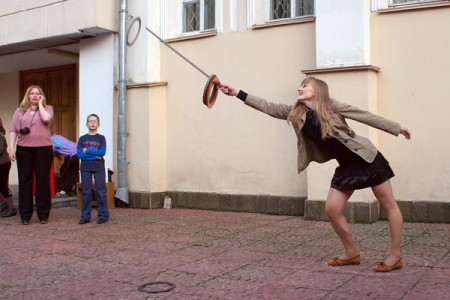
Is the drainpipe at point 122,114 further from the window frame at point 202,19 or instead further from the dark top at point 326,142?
the dark top at point 326,142

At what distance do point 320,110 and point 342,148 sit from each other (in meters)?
0.40

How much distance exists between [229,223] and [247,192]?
1.22 meters

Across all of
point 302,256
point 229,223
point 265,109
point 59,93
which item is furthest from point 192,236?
point 59,93

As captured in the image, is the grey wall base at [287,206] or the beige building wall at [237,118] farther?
the beige building wall at [237,118]

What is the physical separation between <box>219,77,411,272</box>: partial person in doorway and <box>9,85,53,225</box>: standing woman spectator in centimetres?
388

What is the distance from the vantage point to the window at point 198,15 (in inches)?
378

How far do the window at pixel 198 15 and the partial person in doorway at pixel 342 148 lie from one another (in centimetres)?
483

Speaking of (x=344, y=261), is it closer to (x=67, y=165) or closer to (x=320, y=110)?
(x=320, y=110)

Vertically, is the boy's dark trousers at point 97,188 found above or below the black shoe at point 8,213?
above

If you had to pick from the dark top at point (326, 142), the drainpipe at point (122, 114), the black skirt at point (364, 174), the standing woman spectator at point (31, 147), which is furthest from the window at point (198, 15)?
the black skirt at point (364, 174)

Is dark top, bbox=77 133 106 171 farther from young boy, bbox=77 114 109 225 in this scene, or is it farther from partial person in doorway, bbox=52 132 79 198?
partial person in doorway, bbox=52 132 79 198

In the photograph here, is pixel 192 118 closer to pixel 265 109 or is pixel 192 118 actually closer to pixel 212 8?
pixel 212 8

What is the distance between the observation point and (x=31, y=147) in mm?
7930

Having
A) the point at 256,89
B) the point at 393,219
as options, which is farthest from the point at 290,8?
the point at 393,219
